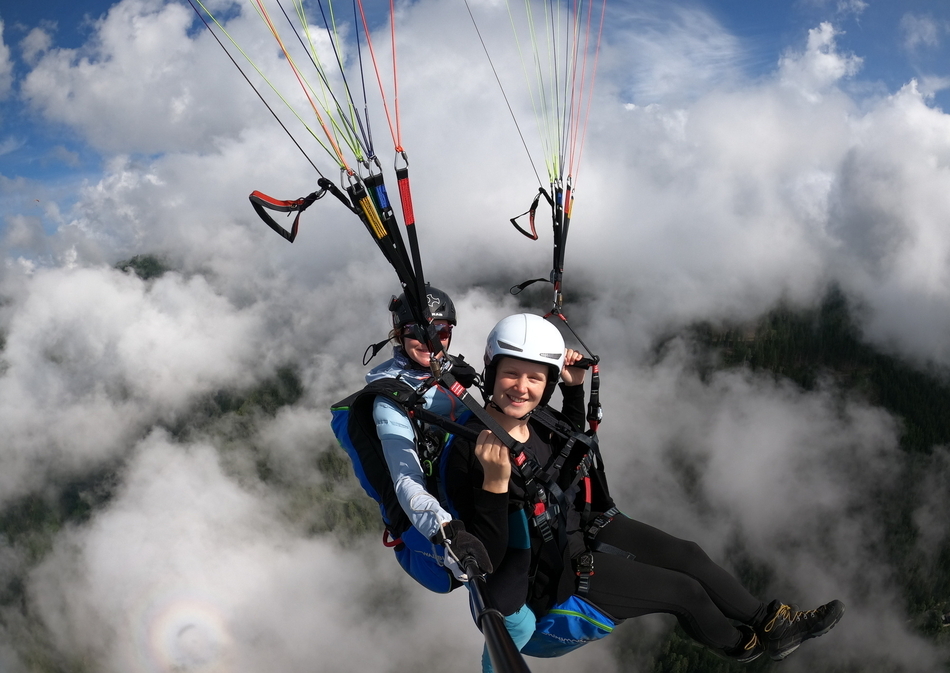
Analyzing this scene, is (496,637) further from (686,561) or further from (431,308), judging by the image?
(431,308)

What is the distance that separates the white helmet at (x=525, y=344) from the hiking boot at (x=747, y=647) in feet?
7.06

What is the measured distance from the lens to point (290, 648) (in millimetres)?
169125

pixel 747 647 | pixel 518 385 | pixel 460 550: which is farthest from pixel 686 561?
pixel 460 550

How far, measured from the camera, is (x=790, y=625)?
412cm

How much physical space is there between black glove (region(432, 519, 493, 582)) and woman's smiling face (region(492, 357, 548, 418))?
2.76 feet

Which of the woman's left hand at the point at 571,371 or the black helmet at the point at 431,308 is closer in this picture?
the woman's left hand at the point at 571,371

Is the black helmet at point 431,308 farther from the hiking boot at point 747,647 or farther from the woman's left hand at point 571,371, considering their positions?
the hiking boot at point 747,647

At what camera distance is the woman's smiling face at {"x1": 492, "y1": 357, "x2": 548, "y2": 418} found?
3.54 metres

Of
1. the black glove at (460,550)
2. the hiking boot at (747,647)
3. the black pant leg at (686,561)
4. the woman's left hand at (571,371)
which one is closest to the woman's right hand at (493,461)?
the black glove at (460,550)

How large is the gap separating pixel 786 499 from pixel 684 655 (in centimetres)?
7596

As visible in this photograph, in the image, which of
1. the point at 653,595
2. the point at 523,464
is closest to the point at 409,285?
the point at 523,464

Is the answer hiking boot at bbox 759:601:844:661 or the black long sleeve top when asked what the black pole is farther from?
hiking boot at bbox 759:601:844:661

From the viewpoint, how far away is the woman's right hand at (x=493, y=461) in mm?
2900

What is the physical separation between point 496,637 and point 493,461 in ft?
3.65
